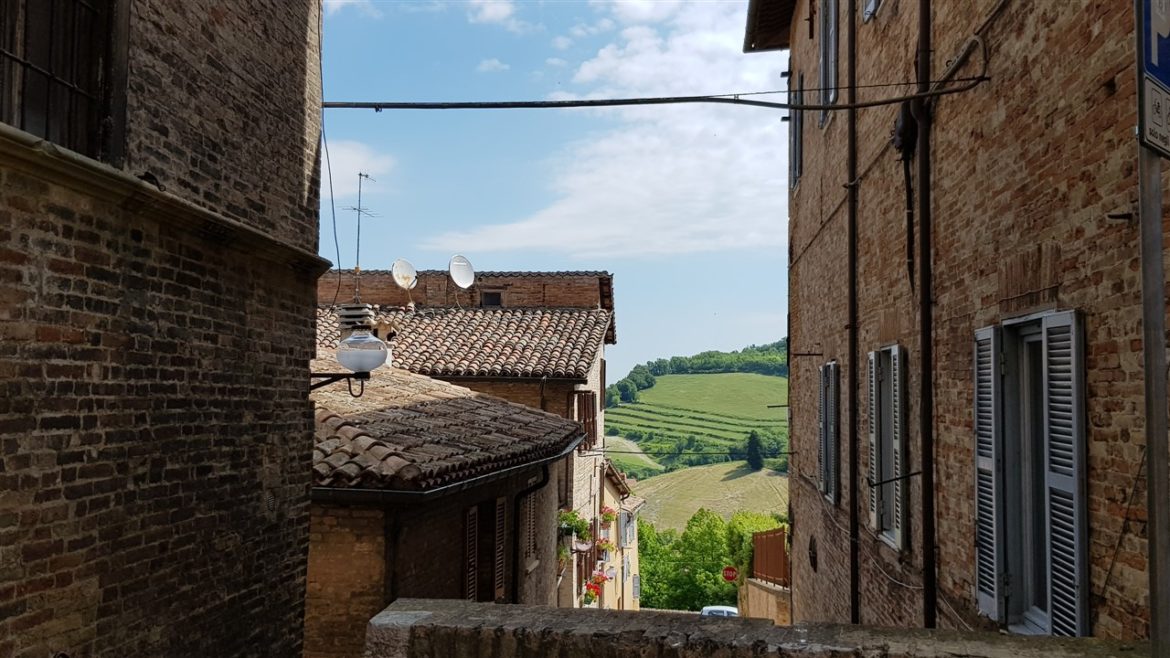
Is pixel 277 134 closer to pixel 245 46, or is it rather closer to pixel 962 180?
pixel 245 46

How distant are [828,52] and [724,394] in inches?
4174

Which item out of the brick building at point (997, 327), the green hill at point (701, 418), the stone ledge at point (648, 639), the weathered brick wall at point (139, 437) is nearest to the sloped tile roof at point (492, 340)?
the brick building at point (997, 327)

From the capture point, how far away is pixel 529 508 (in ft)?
43.0

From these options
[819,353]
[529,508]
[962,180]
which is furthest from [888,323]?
[529,508]

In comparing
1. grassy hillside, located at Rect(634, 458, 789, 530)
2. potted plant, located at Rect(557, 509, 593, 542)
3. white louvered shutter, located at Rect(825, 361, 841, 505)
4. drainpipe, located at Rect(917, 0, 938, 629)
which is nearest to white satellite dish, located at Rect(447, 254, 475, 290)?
potted plant, located at Rect(557, 509, 593, 542)

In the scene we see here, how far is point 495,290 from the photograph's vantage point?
87.6 feet

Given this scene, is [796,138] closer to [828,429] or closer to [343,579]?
[828,429]

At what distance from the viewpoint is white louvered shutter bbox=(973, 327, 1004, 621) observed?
459 cm

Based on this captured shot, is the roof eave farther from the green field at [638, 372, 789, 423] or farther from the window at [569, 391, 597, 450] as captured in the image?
the green field at [638, 372, 789, 423]

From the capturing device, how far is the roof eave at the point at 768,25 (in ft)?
45.4

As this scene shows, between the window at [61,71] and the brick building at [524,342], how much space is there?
12.2m

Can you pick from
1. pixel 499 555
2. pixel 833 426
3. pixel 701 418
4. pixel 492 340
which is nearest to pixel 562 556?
pixel 492 340

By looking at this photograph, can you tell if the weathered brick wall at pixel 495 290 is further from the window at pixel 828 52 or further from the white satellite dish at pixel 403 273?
the window at pixel 828 52

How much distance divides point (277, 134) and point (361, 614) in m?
3.97
